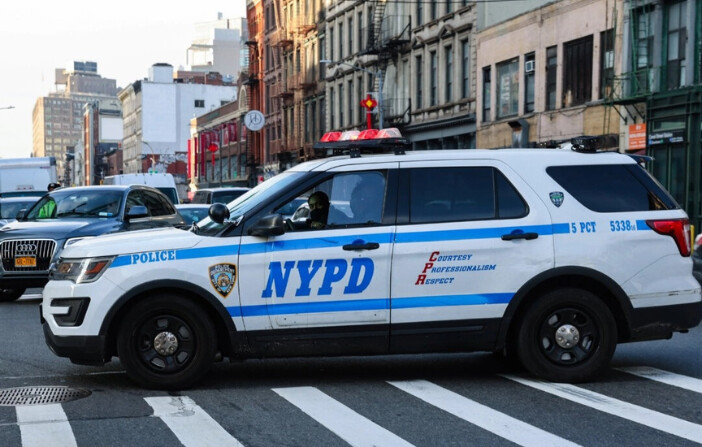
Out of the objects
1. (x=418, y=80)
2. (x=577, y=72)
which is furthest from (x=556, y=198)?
(x=418, y=80)

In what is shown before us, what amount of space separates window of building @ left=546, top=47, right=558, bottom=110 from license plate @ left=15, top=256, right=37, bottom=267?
22518 millimetres

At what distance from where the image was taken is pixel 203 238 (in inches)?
329

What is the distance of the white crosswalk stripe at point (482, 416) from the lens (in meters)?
6.68

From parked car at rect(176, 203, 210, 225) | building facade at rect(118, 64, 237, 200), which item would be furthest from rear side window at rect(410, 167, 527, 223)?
building facade at rect(118, 64, 237, 200)

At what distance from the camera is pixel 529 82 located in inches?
1435

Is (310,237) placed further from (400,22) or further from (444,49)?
(400,22)

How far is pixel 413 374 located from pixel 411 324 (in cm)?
94

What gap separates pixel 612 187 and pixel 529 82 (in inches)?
1112

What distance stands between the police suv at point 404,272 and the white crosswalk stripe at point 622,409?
19cm

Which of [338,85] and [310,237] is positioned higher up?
[338,85]

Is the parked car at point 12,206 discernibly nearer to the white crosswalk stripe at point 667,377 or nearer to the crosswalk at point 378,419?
the crosswalk at point 378,419

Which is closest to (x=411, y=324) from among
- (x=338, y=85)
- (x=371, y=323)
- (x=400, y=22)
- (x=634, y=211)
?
(x=371, y=323)

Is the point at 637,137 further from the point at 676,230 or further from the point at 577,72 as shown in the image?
the point at 676,230

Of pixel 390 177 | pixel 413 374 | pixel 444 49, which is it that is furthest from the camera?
pixel 444 49
